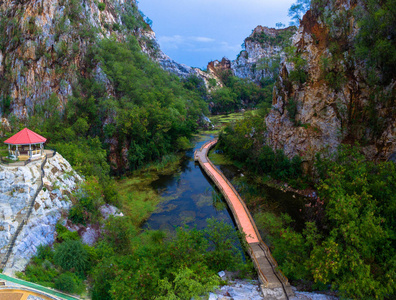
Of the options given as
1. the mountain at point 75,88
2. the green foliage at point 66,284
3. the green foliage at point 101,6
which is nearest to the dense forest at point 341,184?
the green foliage at point 66,284

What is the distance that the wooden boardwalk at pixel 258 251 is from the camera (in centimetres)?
1299

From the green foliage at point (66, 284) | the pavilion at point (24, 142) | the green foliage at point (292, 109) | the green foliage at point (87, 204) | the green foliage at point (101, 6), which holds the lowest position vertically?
the green foliage at point (66, 284)

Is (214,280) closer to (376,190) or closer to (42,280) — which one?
(42,280)

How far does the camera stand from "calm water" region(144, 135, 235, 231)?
2159cm

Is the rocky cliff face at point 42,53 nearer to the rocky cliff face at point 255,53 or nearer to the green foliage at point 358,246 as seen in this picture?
the green foliage at point 358,246

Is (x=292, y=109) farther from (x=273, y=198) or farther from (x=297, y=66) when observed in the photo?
(x=273, y=198)

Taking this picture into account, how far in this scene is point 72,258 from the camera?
43.4 ft

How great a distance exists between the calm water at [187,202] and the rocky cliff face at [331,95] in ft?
34.6

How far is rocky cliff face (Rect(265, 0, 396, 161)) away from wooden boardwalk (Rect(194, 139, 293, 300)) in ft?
29.6

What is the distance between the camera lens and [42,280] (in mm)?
12070

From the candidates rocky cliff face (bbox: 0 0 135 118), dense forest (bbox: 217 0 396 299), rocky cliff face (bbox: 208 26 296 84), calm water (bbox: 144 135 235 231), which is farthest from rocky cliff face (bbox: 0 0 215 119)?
rocky cliff face (bbox: 208 26 296 84)

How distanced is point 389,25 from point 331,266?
20.9 metres

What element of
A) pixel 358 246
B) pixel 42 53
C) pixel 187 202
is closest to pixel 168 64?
pixel 42 53

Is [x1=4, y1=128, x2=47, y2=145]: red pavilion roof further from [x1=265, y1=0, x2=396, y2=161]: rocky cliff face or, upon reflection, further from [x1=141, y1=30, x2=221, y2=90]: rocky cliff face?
[x1=141, y1=30, x2=221, y2=90]: rocky cliff face
